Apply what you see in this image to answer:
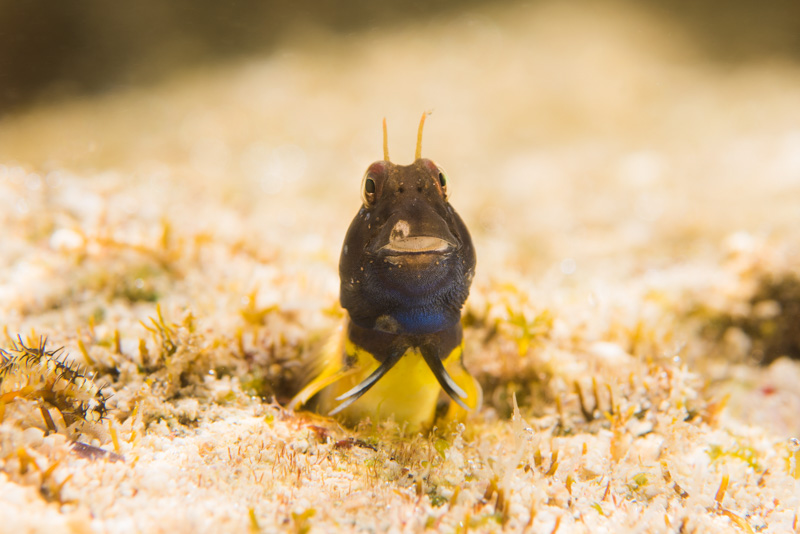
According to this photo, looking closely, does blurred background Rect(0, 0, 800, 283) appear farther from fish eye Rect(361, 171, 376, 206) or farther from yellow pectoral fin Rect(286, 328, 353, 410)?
fish eye Rect(361, 171, 376, 206)

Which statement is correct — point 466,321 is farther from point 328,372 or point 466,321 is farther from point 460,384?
point 328,372

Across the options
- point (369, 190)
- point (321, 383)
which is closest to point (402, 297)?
point (369, 190)

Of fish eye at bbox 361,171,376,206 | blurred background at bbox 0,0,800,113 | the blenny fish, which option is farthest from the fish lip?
blurred background at bbox 0,0,800,113

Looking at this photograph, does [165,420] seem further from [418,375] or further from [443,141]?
[443,141]

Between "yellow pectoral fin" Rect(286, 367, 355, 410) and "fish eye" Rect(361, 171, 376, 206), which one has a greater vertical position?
"fish eye" Rect(361, 171, 376, 206)

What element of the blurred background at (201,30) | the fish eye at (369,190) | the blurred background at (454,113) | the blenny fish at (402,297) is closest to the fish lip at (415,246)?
the blenny fish at (402,297)

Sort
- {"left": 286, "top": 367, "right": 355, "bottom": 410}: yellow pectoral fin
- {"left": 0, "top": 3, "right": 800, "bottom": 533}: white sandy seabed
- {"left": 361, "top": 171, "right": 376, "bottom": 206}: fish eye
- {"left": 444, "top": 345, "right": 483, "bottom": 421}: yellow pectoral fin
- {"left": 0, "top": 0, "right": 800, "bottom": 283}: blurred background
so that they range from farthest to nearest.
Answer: {"left": 0, "top": 0, "right": 800, "bottom": 283}: blurred background < {"left": 444, "top": 345, "right": 483, "bottom": 421}: yellow pectoral fin < {"left": 286, "top": 367, "right": 355, "bottom": 410}: yellow pectoral fin < {"left": 361, "top": 171, "right": 376, "bottom": 206}: fish eye < {"left": 0, "top": 3, "right": 800, "bottom": 533}: white sandy seabed

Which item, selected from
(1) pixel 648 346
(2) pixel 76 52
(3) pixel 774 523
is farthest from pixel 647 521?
(2) pixel 76 52

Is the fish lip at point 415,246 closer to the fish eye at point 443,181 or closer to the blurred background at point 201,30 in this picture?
the fish eye at point 443,181
